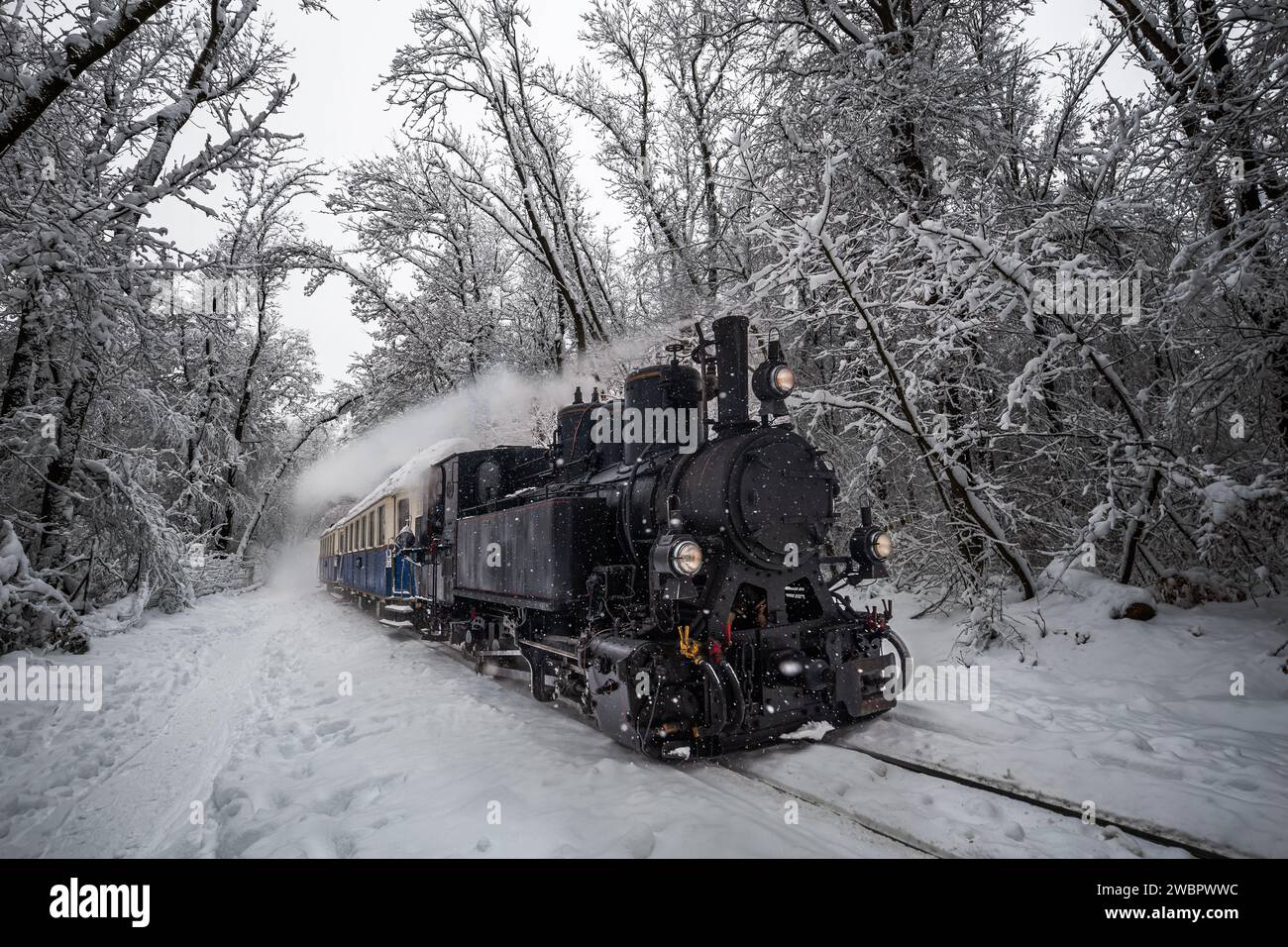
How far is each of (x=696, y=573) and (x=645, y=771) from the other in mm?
1337

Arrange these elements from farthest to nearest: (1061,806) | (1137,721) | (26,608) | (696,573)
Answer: (26,608) → (1137,721) → (696,573) → (1061,806)

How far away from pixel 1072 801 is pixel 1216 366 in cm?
390

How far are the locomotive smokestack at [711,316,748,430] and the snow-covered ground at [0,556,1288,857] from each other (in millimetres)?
Answer: 2610

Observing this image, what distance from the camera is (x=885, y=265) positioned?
8156mm

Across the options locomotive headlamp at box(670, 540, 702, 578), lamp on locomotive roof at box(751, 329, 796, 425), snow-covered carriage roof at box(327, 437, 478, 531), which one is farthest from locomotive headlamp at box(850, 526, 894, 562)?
snow-covered carriage roof at box(327, 437, 478, 531)

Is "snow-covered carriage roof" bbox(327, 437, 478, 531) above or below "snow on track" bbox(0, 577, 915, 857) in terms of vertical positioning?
above

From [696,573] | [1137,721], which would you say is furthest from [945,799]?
[1137,721]

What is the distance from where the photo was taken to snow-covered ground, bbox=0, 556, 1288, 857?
317 cm

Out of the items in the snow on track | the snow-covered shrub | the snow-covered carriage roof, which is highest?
the snow-covered carriage roof

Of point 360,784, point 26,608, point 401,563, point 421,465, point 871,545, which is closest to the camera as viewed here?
point 360,784

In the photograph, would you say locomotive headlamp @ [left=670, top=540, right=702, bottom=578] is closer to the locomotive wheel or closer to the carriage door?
the locomotive wheel

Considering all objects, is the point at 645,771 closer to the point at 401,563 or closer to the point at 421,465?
the point at 421,465

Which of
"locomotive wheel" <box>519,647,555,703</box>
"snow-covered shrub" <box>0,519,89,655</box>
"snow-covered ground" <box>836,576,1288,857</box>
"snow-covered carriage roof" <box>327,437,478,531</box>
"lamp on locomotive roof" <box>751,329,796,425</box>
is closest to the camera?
"snow-covered ground" <box>836,576,1288,857</box>
